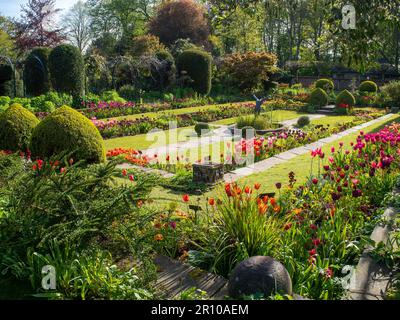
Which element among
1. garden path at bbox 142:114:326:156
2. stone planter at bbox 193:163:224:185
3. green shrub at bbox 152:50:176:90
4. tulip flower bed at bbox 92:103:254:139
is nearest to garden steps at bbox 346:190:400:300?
stone planter at bbox 193:163:224:185

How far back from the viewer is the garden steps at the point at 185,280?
118 inches

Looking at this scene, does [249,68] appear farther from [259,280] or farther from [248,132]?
[259,280]

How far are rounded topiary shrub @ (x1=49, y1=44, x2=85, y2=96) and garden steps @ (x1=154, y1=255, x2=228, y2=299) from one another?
15936 mm

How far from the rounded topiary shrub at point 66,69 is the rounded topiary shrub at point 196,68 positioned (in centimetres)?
702

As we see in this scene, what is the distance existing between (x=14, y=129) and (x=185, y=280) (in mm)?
6125

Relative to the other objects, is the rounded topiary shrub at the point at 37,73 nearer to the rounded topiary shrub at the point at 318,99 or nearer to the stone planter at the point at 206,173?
the rounded topiary shrub at the point at 318,99

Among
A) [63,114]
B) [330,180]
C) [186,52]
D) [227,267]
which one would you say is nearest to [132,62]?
[186,52]

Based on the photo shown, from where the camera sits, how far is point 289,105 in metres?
21.1

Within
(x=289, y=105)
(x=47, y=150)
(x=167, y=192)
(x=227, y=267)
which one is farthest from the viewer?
(x=289, y=105)

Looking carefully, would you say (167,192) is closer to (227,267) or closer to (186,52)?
(227,267)

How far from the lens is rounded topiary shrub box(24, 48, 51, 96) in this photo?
1855cm

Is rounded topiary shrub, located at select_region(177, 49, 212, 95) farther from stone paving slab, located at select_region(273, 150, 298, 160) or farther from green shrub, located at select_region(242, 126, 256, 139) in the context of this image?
stone paving slab, located at select_region(273, 150, 298, 160)

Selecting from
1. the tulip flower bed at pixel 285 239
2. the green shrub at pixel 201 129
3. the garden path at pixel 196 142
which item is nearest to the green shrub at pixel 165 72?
the garden path at pixel 196 142
